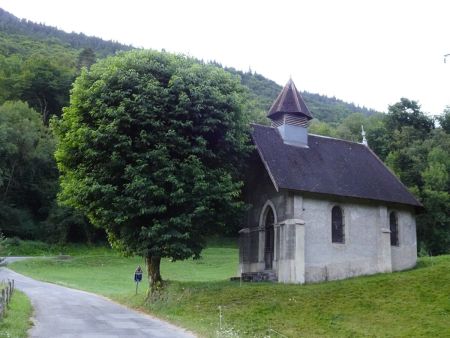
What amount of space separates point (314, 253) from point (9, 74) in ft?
240

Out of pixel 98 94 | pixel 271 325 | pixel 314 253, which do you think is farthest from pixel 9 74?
pixel 271 325

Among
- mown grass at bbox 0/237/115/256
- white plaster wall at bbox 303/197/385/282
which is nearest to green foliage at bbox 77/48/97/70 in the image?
mown grass at bbox 0/237/115/256

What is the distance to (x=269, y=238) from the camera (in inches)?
1106

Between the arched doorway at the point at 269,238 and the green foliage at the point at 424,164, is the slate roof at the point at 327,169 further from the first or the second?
the green foliage at the point at 424,164

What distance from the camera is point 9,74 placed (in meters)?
83.1

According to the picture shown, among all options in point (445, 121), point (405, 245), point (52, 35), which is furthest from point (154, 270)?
point (52, 35)

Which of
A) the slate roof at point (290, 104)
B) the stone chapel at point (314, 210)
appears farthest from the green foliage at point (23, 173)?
the slate roof at point (290, 104)

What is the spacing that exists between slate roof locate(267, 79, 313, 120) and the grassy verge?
57.3ft

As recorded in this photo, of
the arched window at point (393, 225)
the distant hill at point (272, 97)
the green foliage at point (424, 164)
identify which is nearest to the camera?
the arched window at point (393, 225)

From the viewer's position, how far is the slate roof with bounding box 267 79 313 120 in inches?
1188

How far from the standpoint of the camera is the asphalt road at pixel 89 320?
1592 centimetres

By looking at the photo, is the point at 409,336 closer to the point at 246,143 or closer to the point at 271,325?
the point at 271,325

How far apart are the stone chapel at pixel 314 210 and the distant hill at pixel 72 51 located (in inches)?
1555

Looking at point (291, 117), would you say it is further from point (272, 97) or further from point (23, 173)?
point (272, 97)
